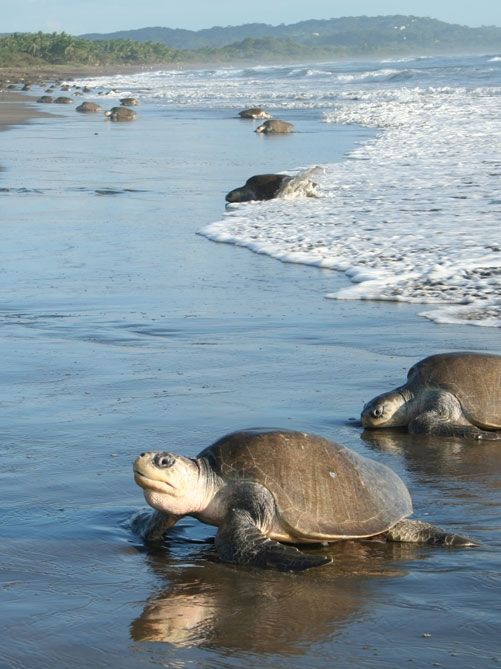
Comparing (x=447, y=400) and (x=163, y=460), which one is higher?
(x=163, y=460)

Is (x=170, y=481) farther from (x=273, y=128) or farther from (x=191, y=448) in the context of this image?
(x=273, y=128)

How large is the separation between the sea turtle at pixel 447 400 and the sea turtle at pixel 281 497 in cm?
143

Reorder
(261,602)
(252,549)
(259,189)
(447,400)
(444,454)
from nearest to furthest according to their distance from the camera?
(261,602), (252,549), (444,454), (447,400), (259,189)

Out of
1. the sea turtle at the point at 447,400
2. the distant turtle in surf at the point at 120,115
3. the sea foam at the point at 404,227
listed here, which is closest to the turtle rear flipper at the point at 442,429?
the sea turtle at the point at 447,400

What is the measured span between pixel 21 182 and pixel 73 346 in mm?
9817

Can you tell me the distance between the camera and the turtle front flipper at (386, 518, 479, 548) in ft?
13.4

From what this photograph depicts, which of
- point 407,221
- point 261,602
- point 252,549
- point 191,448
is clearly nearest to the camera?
point 261,602

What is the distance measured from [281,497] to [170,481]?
16.8 inches

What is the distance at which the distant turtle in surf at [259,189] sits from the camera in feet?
48.1

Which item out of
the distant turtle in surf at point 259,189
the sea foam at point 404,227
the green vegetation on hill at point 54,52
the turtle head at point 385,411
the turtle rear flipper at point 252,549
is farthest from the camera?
the green vegetation on hill at point 54,52

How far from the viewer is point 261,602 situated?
3.61 metres

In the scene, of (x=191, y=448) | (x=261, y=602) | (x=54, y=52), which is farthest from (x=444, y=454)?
(x=54, y=52)

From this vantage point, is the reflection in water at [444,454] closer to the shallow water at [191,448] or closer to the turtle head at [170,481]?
the shallow water at [191,448]

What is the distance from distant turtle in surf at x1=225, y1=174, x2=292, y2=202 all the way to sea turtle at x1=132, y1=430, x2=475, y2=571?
10552 mm
